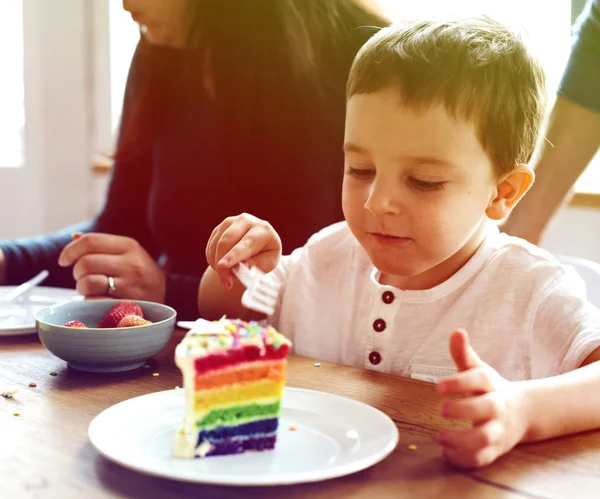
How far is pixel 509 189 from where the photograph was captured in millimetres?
1100

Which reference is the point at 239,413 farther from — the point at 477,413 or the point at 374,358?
the point at 374,358

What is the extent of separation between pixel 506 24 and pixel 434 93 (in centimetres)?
24

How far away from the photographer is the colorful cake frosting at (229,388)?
2.31ft

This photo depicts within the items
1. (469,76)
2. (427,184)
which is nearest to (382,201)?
(427,184)

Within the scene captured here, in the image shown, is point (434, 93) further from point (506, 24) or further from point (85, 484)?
point (85, 484)

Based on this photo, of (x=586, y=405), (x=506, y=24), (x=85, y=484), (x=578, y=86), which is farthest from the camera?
(x=578, y=86)

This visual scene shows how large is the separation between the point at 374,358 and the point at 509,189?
357 millimetres

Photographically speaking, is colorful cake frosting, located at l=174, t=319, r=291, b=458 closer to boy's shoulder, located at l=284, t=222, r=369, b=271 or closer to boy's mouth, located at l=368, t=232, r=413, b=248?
boy's mouth, located at l=368, t=232, r=413, b=248

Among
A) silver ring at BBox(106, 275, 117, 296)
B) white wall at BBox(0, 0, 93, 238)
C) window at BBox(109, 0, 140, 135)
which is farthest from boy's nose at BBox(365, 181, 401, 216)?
white wall at BBox(0, 0, 93, 238)

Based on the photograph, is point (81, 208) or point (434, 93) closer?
point (434, 93)

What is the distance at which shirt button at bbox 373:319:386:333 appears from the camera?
117cm

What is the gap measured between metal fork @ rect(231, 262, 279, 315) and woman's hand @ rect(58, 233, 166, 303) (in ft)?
0.78

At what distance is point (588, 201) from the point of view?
2219 mm

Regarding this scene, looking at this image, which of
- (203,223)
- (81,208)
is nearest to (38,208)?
(81,208)
